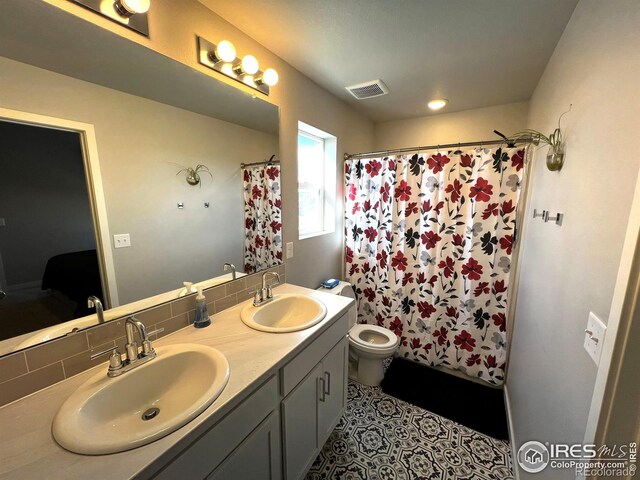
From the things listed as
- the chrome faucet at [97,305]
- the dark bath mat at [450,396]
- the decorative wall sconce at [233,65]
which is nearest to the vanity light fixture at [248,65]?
the decorative wall sconce at [233,65]

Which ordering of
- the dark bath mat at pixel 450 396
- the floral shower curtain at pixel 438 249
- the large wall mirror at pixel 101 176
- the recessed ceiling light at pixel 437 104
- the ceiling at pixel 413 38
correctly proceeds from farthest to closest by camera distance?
1. the recessed ceiling light at pixel 437 104
2. the floral shower curtain at pixel 438 249
3. the dark bath mat at pixel 450 396
4. the ceiling at pixel 413 38
5. the large wall mirror at pixel 101 176

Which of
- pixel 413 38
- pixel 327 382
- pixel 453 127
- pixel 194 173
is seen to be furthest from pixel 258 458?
pixel 453 127

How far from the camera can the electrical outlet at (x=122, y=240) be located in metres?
1.00

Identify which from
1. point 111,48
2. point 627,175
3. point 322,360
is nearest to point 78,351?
point 322,360

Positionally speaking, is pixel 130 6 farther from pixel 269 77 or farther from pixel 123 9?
pixel 269 77

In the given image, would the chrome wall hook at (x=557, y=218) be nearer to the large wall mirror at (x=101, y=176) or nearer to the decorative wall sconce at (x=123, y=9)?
the large wall mirror at (x=101, y=176)

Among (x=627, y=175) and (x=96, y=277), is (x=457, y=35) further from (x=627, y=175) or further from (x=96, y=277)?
(x=96, y=277)

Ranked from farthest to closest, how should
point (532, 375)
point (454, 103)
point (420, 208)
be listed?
point (454, 103), point (420, 208), point (532, 375)

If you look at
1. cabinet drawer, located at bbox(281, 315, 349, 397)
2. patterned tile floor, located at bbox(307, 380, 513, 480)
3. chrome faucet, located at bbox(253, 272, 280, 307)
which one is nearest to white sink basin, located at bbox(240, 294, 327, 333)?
chrome faucet, located at bbox(253, 272, 280, 307)

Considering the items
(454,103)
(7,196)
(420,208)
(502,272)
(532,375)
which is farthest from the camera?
(454,103)

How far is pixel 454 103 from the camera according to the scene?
230cm

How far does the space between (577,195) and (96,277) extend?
1.85 meters

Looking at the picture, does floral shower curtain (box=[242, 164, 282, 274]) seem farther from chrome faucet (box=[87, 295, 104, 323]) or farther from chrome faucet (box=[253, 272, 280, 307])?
chrome faucet (box=[87, 295, 104, 323])

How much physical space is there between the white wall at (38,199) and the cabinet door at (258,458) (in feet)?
2.85
